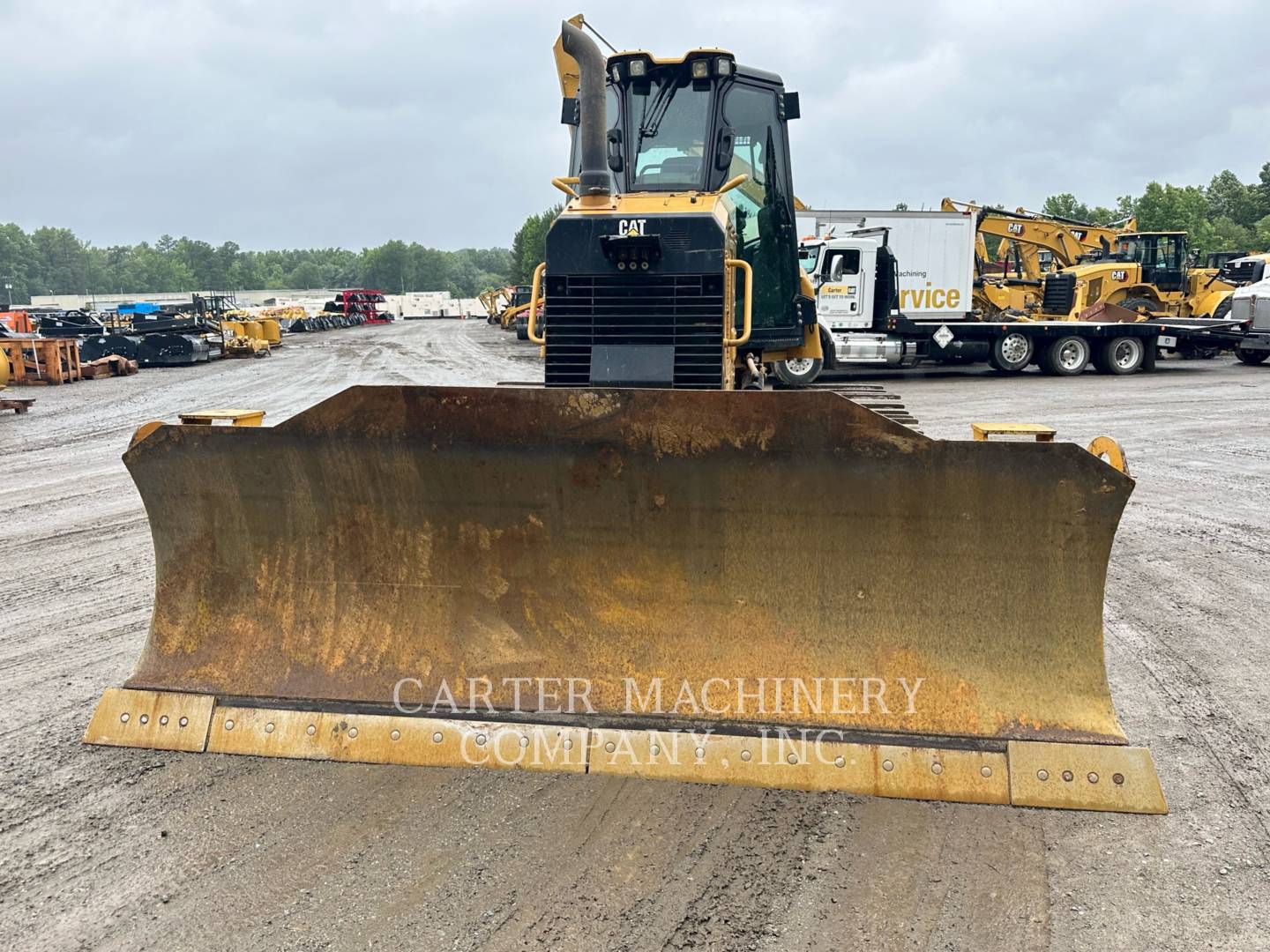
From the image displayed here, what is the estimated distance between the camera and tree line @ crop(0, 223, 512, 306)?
439 feet

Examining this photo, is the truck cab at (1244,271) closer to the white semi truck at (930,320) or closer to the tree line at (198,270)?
the white semi truck at (930,320)

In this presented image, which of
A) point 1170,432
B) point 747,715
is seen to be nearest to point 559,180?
point 747,715

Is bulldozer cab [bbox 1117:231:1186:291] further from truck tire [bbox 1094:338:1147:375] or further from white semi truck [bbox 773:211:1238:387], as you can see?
truck tire [bbox 1094:338:1147:375]

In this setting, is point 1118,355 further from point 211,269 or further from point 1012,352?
point 211,269

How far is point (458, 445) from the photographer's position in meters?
3.00

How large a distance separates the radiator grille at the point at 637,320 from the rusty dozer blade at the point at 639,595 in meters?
1.23

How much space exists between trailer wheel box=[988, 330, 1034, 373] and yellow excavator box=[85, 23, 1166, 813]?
16727 mm

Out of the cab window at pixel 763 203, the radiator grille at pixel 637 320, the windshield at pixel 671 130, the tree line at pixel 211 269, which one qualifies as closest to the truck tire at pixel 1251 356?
the cab window at pixel 763 203

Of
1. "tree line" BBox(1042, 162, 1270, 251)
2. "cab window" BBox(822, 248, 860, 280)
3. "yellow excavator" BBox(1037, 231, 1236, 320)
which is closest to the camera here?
"cab window" BBox(822, 248, 860, 280)

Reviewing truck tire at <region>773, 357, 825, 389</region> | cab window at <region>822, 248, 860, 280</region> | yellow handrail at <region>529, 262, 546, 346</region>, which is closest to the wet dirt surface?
yellow handrail at <region>529, 262, 546, 346</region>

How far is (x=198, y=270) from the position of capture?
147 metres

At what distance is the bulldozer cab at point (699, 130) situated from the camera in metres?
5.18

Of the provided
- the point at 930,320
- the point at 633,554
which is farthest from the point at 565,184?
the point at 930,320

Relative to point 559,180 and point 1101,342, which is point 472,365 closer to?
point 1101,342
